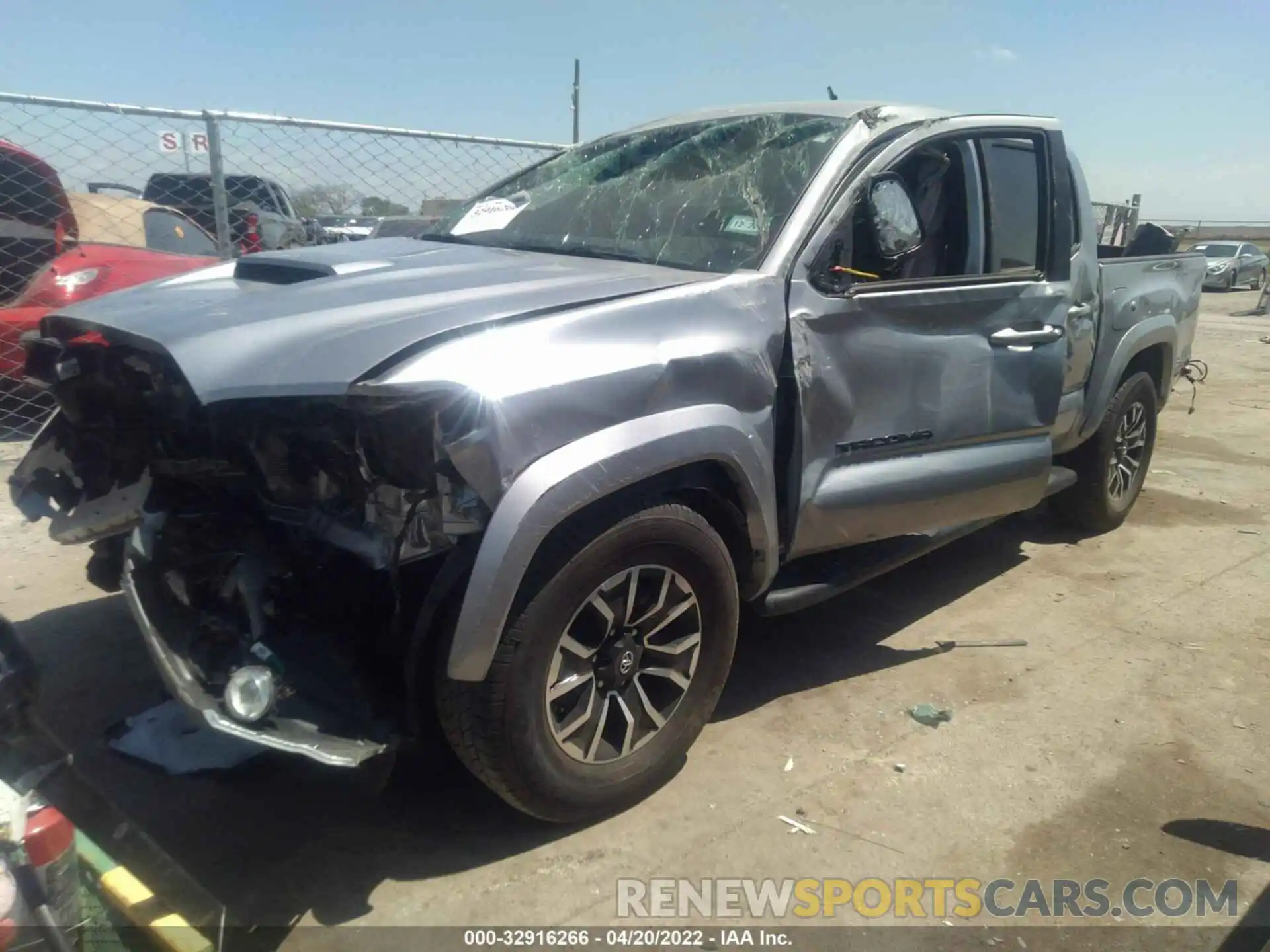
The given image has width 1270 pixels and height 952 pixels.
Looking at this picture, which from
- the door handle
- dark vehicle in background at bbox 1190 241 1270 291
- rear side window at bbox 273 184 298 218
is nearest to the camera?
the door handle

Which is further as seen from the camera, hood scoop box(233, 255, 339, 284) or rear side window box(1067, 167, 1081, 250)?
rear side window box(1067, 167, 1081, 250)

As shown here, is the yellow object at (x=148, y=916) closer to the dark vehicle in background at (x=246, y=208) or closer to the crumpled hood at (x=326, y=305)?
the crumpled hood at (x=326, y=305)

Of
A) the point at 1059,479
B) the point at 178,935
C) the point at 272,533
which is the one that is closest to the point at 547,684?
the point at 272,533

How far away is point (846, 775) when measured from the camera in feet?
9.70

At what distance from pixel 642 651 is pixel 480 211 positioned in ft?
6.90

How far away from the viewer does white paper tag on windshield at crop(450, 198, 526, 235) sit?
375 cm

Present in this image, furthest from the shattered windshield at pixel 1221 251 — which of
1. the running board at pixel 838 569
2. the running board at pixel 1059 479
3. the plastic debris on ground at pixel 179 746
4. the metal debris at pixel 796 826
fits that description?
the plastic debris on ground at pixel 179 746

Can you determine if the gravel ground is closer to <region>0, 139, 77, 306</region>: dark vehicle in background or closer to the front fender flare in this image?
the front fender flare

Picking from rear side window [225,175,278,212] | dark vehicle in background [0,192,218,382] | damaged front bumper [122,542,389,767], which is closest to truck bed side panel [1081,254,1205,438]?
damaged front bumper [122,542,389,767]

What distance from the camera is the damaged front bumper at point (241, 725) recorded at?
208 cm

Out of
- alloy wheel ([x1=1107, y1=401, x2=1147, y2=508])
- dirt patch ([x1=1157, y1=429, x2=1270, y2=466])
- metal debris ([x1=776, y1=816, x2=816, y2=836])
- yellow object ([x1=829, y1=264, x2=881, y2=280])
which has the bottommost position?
dirt patch ([x1=1157, y1=429, x2=1270, y2=466])

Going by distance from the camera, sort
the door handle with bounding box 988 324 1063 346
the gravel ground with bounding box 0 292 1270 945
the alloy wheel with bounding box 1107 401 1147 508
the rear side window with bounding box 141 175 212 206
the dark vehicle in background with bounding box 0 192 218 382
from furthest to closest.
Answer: the rear side window with bounding box 141 175 212 206, the dark vehicle in background with bounding box 0 192 218 382, the alloy wheel with bounding box 1107 401 1147 508, the door handle with bounding box 988 324 1063 346, the gravel ground with bounding box 0 292 1270 945

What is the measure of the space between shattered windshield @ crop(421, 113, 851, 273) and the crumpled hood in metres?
0.17

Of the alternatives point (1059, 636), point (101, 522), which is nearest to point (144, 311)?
point (101, 522)
